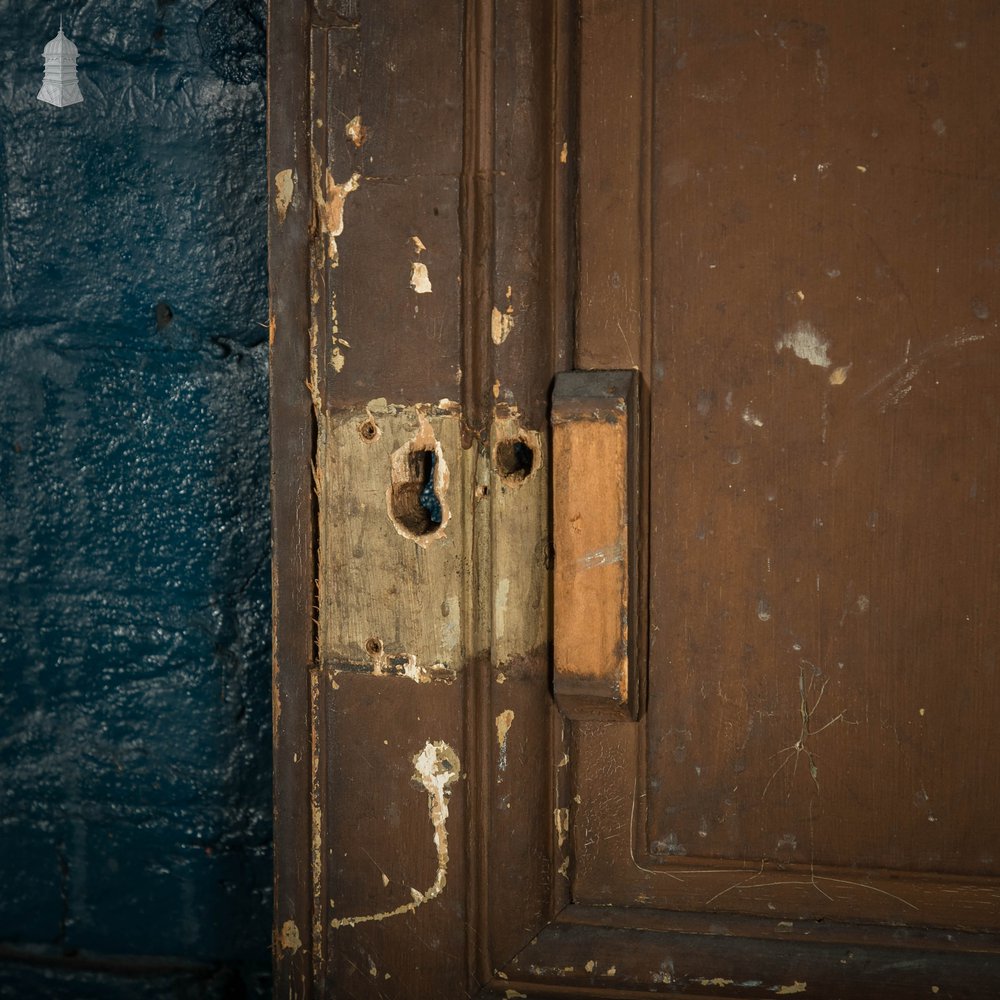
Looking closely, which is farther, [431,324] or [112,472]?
[112,472]

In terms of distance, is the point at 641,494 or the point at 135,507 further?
the point at 135,507

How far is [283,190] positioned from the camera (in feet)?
2.39

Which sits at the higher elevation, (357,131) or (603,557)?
(357,131)

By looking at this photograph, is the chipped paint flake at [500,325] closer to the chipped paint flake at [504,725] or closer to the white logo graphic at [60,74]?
the chipped paint flake at [504,725]

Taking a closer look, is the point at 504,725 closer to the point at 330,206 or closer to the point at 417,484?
the point at 417,484

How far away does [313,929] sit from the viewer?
2.50 feet

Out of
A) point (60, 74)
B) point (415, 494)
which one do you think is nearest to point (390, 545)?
point (415, 494)

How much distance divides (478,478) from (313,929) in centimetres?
42

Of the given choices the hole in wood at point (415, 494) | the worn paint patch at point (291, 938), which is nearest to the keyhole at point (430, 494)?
the hole in wood at point (415, 494)

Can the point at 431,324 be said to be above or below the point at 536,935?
above

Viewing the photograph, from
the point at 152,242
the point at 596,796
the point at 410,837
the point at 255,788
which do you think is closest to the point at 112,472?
the point at 152,242

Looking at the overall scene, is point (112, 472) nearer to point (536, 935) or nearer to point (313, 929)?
point (313, 929)

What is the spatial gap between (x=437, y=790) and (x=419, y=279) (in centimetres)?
43

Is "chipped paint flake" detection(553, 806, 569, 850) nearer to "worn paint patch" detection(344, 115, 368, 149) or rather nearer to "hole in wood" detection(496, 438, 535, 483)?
"hole in wood" detection(496, 438, 535, 483)
